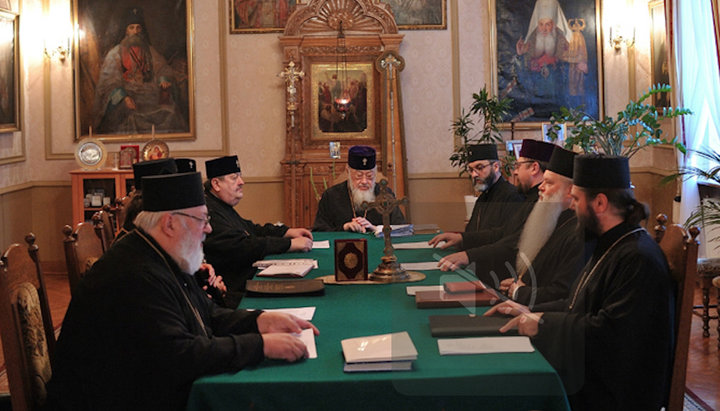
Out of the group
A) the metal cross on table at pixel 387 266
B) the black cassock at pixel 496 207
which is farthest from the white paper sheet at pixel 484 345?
the black cassock at pixel 496 207

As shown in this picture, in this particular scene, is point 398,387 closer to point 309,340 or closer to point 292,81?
point 309,340

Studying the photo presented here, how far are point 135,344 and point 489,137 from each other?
23.5 feet

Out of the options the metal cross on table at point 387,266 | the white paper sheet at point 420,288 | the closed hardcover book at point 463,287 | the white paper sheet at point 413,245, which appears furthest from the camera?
the white paper sheet at point 413,245

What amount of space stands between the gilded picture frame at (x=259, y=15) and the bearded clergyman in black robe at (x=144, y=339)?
7.18 m

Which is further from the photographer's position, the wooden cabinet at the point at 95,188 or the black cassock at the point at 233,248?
the wooden cabinet at the point at 95,188

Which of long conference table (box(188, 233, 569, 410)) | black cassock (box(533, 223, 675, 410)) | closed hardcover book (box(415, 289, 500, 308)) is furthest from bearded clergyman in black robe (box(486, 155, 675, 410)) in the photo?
long conference table (box(188, 233, 569, 410))

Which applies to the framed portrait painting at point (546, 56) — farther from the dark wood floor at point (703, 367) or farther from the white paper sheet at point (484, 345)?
the white paper sheet at point (484, 345)

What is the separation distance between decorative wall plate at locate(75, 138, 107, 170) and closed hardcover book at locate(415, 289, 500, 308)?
23.0ft

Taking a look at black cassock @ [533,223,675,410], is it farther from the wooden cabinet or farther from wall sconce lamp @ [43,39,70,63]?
wall sconce lamp @ [43,39,70,63]

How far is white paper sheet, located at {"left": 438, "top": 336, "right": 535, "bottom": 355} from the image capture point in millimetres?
2867

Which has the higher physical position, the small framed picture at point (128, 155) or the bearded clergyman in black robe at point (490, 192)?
the small framed picture at point (128, 155)

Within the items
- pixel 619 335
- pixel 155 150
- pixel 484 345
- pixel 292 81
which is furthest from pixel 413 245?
pixel 155 150

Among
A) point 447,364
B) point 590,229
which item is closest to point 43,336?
point 447,364

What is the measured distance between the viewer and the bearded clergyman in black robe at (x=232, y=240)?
5539 millimetres
